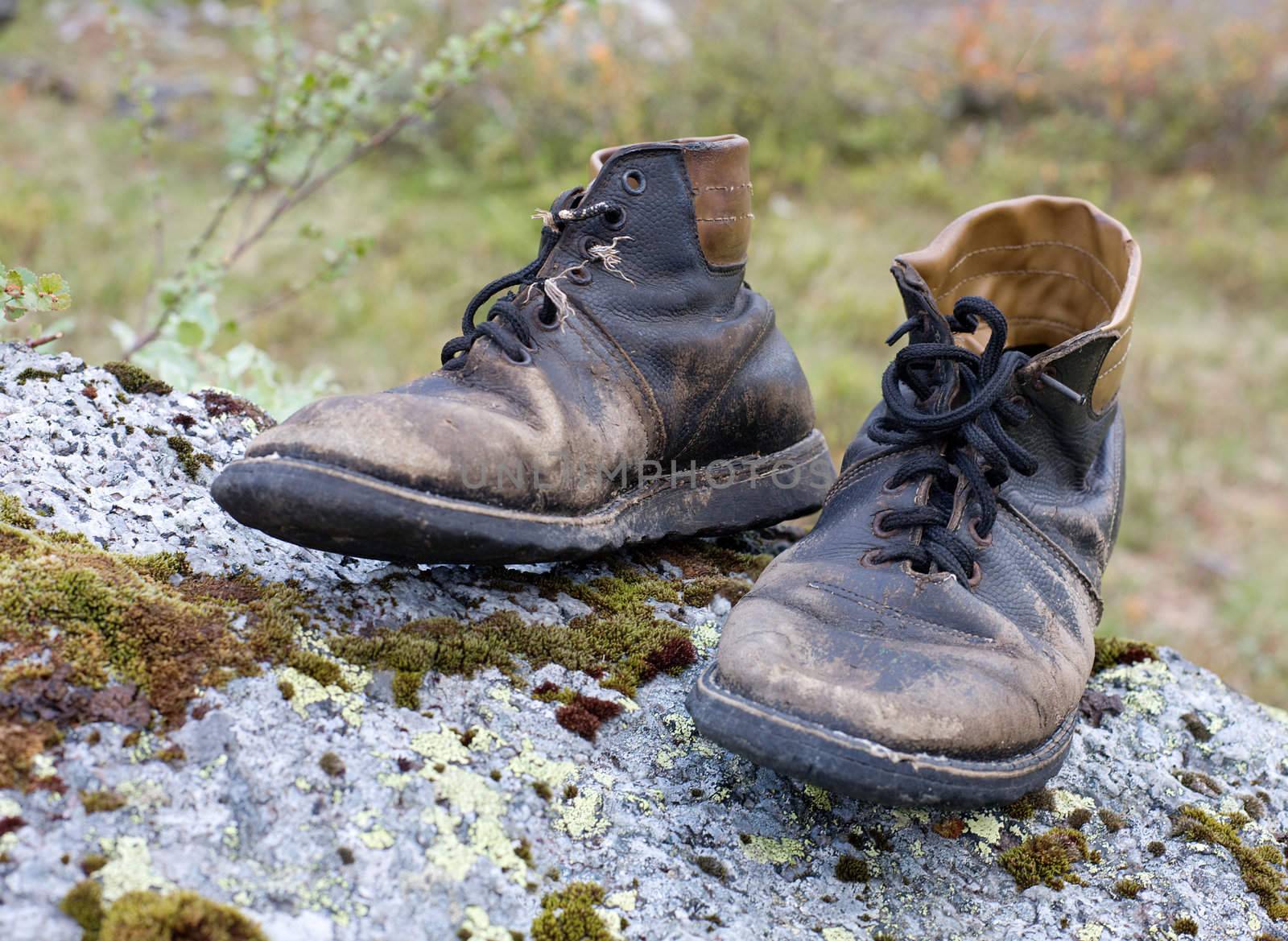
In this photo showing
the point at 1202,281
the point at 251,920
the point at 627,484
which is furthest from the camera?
the point at 1202,281

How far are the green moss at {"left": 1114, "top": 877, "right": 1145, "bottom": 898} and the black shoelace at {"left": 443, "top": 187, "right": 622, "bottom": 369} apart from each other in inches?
51.8

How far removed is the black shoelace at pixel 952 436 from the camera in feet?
5.76

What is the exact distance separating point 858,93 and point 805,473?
653 cm

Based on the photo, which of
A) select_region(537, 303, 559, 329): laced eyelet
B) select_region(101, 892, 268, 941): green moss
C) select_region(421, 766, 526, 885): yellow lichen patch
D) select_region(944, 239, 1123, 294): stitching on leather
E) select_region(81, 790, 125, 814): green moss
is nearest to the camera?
select_region(101, 892, 268, 941): green moss

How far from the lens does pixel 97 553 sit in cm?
165

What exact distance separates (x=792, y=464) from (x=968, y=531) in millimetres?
667

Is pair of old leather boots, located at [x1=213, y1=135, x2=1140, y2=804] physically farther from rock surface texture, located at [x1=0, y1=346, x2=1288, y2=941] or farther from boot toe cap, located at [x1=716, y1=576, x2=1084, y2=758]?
rock surface texture, located at [x1=0, y1=346, x2=1288, y2=941]

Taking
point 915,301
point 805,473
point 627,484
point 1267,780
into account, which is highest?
point 915,301

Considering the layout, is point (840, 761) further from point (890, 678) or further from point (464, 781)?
point (464, 781)

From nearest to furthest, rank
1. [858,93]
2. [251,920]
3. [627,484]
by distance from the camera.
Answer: [251,920]
[627,484]
[858,93]

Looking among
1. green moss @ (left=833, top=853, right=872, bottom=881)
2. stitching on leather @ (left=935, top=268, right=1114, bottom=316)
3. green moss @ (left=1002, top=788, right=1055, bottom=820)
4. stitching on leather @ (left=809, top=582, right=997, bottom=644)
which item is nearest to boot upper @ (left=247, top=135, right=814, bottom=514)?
stitching on leather @ (left=935, top=268, right=1114, bottom=316)

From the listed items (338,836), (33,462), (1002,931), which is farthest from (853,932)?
(33,462)

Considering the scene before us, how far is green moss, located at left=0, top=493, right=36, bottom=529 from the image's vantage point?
168 centimetres

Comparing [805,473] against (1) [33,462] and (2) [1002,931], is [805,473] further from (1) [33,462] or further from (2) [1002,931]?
(1) [33,462]
